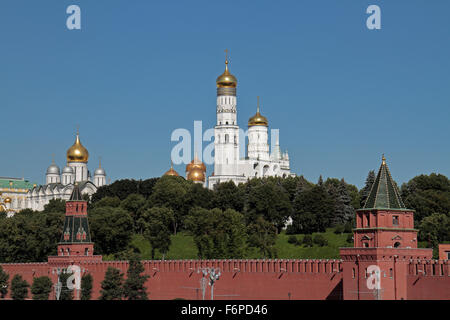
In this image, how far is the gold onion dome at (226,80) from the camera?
134250 millimetres

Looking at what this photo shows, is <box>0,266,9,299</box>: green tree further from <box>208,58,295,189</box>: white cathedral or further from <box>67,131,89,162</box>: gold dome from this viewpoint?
<box>67,131,89,162</box>: gold dome

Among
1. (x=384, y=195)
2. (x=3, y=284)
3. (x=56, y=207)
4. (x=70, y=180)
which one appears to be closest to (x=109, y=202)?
(x=56, y=207)

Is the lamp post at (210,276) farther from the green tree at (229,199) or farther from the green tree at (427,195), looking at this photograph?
the green tree at (229,199)

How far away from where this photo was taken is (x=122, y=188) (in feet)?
419

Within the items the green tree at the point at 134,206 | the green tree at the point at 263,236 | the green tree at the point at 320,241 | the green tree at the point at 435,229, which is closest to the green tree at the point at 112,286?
the green tree at the point at 263,236

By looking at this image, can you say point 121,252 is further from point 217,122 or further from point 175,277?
point 217,122

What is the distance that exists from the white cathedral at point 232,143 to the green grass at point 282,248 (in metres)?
30.5

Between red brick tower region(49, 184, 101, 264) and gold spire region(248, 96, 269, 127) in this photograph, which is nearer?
red brick tower region(49, 184, 101, 264)

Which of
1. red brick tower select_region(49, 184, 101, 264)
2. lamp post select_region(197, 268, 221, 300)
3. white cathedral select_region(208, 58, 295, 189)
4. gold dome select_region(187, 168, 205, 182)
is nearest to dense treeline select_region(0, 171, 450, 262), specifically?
red brick tower select_region(49, 184, 101, 264)

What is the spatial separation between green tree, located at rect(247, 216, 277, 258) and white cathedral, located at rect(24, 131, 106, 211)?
181 ft

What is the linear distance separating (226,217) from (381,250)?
34.8 metres

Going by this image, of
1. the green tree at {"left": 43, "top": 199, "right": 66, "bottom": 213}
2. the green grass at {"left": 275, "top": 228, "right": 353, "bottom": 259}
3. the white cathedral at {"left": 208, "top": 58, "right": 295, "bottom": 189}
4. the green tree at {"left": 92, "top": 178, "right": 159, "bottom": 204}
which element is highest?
the white cathedral at {"left": 208, "top": 58, "right": 295, "bottom": 189}

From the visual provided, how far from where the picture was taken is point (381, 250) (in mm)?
59094

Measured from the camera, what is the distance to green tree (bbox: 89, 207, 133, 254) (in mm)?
94062
